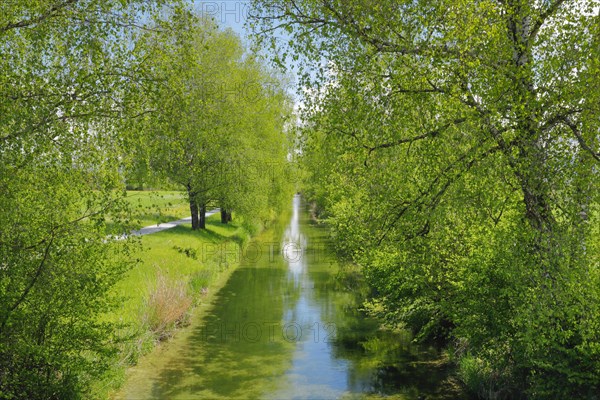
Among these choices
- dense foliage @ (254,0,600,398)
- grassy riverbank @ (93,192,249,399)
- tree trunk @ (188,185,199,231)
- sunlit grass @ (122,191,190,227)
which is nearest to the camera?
dense foliage @ (254,0,600,398)

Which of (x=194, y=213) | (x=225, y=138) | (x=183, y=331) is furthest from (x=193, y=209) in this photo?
(x=183, y=331)

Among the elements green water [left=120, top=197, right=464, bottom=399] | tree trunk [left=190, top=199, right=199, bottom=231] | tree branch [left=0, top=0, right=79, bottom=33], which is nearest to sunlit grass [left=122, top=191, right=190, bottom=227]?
tree trunk [left=190, top=199, right=199, bottom=231]

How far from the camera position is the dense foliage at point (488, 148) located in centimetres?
939

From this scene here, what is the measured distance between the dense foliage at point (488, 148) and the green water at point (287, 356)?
109 inches

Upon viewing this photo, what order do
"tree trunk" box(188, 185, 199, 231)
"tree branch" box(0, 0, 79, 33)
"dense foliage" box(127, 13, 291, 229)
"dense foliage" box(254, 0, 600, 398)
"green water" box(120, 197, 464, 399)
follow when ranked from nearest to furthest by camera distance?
"dense foliage" box(254, 0, 600, 398) < "tree branch" box(0, 0, 79, 33) < "green water" box(120, 197, 464, 399) < "dense foliage" box(127, 13, 291, 229) < "tree trunk" box(188, 185, 199, 231)

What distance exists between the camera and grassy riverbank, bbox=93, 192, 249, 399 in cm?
1435

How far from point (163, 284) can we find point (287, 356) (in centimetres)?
473

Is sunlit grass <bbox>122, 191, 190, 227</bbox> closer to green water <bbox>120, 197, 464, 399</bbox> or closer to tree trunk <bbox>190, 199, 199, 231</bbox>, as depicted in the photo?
tree trunk <bbox>190, 199, 199, 231</bbox>

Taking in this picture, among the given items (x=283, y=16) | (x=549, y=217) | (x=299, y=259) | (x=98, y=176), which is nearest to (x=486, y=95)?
(x=549, y=217)

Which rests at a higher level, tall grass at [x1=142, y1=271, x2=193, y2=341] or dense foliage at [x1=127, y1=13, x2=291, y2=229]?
dense foliage at [x1=127, y1=13, x2=291, y2=229]

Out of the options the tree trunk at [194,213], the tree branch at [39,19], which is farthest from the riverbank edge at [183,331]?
the tree branch at [39,19]

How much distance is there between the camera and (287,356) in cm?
1650

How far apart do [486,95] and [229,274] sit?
21.2m

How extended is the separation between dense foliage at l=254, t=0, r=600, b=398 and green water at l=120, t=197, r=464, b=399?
2758 mm
